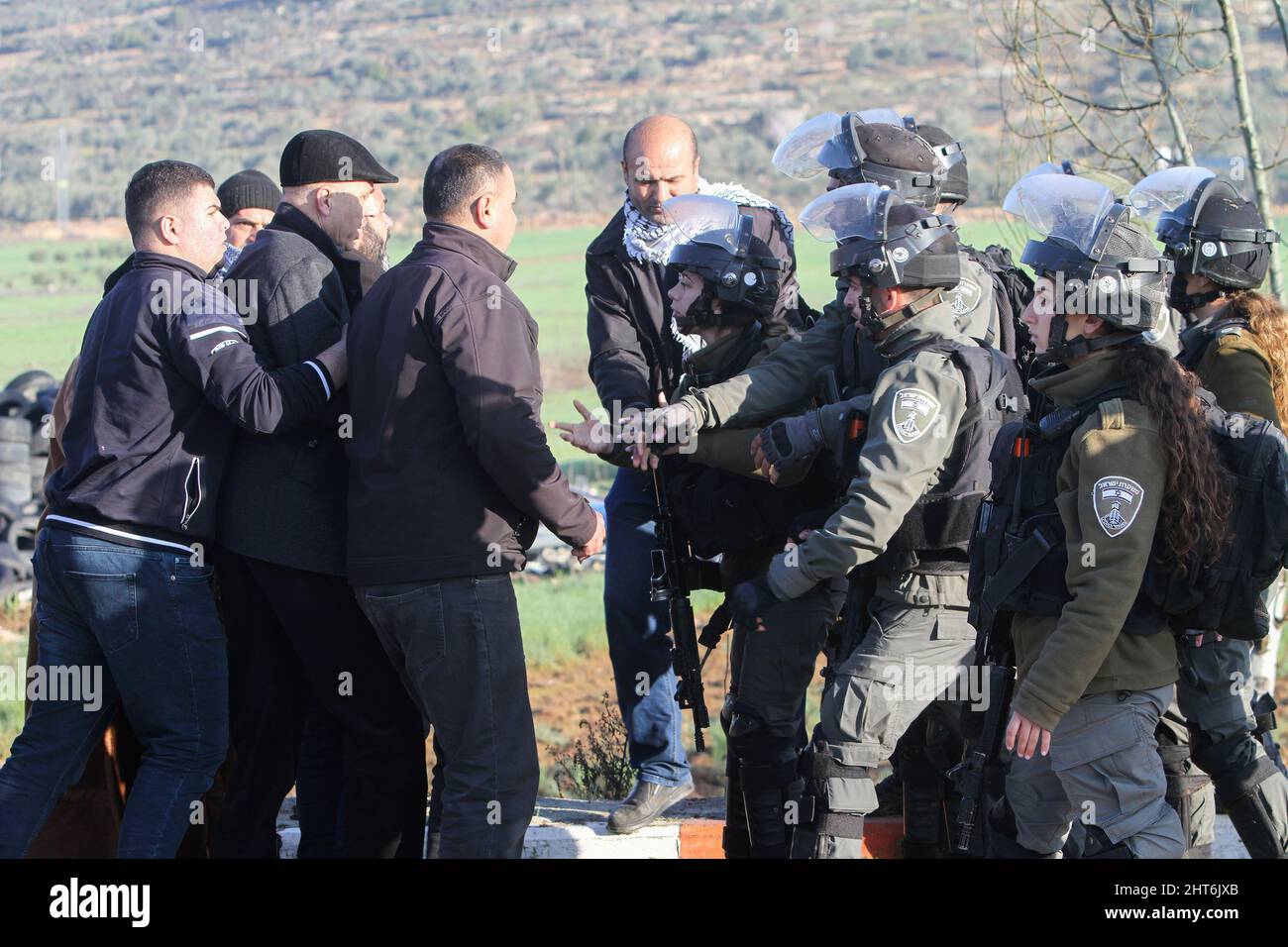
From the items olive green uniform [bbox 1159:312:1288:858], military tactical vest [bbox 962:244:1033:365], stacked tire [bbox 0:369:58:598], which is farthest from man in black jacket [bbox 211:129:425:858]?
stacked tire [bbox 0:369:58:598]

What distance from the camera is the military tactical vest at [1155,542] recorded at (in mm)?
3922

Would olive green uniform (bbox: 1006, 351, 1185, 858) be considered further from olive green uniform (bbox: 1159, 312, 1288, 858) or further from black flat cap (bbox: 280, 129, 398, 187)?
black flat cap (bbox: 280, 129, 398, 187)

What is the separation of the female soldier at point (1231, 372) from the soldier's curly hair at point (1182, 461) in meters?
0.74

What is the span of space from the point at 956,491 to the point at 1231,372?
1077 mm

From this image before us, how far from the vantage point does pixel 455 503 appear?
438 centimetres

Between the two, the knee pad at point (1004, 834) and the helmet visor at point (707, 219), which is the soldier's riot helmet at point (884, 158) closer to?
the helmet visor at point (707, 219)

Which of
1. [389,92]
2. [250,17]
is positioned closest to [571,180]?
[389,92]

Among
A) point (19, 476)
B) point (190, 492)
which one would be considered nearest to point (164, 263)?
point (190, 492)

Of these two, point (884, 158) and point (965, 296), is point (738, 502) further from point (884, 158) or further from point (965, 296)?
point (884, 158)

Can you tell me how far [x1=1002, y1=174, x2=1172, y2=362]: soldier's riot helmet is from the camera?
156 inches

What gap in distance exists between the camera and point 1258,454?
4113 mm

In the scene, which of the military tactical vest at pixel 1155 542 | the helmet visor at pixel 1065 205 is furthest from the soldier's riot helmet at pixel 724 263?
the military tactical vest at pixel 1155 542

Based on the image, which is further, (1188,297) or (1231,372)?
(1188,297)

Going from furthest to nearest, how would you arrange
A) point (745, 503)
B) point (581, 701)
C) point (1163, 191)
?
point (581, 701) → point (1163, 191) → point (745, 503)
